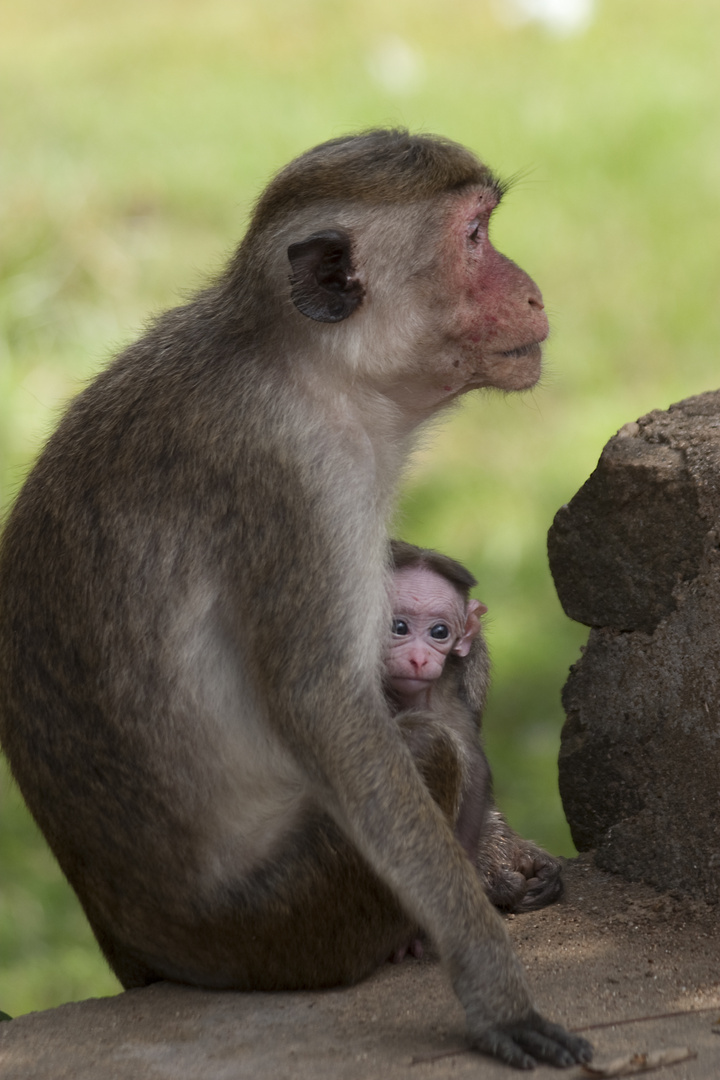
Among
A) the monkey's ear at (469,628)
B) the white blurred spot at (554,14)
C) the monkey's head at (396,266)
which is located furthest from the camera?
the white blurred spot at (554,14)

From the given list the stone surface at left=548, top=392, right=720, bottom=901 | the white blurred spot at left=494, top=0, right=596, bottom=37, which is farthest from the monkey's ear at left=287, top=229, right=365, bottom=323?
the white blurred spot at left=494, top=0, right=596, bottom=37

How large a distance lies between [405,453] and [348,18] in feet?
40.4

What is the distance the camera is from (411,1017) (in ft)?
13.6

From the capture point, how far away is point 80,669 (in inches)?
168

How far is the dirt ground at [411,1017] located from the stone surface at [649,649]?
21cm

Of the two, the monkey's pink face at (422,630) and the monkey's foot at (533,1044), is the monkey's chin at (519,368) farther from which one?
the monkey's foot at (533,1044)

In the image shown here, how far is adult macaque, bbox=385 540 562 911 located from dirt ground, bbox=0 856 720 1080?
186 mm

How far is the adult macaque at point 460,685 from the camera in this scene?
4.71 meters

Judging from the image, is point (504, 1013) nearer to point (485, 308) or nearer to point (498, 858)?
point (498, 858)

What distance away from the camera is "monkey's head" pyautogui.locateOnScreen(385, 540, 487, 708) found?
470 cm

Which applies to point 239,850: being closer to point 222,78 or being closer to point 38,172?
point 38,172

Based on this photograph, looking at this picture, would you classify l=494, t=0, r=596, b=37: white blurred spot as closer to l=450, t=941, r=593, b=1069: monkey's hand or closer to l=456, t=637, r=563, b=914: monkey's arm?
l=456, t=637, r=563, b=914: monkey's arm

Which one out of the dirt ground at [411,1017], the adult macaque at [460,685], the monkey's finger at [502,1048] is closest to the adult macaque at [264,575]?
the dirt ground at [411,1017]

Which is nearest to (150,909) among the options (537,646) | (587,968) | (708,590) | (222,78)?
(587,968)
